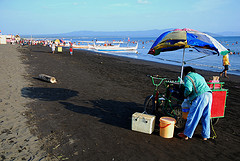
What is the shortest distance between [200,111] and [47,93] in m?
7.03

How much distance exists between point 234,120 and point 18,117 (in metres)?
7.24

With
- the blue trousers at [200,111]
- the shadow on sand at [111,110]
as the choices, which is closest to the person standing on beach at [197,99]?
the blue trousers at [200,111]

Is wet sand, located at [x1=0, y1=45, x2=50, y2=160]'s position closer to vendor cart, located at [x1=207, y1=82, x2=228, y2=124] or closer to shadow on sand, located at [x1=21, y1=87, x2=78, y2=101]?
shadow on sand, located at [x1=21, y1=87, x2=78, y2=101]

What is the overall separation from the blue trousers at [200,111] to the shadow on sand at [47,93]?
5.53 meters

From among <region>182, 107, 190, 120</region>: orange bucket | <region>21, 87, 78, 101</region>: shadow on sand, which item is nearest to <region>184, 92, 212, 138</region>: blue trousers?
<region>182, 107, 190, 120</region>: orange bucket

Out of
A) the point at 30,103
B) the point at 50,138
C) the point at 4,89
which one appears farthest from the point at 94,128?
the point at 4,89

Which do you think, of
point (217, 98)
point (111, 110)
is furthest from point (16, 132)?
point (217, 98)

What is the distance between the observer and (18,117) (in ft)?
20.2

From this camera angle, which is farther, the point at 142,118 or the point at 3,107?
the point at 3,107

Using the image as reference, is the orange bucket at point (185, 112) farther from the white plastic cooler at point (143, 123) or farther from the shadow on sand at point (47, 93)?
the shadow on sand at point (47, 93)

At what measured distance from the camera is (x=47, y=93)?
9070mm

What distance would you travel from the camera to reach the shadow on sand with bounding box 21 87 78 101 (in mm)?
8391

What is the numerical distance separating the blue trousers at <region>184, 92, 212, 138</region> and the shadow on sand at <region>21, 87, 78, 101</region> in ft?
18.1

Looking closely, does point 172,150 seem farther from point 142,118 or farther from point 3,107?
point 3,107
